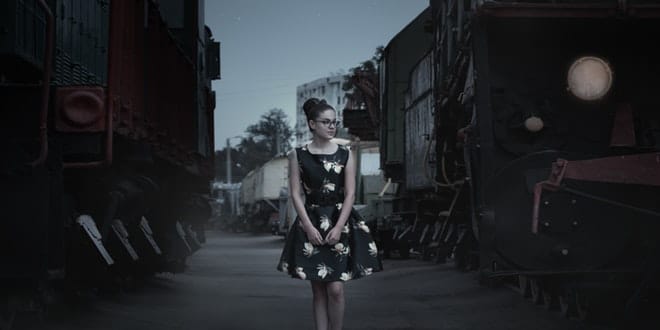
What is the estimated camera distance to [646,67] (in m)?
7.05

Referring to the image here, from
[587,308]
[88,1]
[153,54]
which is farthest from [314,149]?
[153,54]

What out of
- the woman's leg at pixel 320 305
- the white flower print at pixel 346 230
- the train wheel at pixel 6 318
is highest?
the white flower print at pixel 346 230

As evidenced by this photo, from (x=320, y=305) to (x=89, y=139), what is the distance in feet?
6.90

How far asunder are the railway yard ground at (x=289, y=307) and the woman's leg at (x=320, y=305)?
2.18 m

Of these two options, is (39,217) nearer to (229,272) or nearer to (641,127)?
(641,127)

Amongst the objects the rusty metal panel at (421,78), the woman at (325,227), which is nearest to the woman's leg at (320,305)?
the woman at (325,227)

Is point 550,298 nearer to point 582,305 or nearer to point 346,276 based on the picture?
point 582,305

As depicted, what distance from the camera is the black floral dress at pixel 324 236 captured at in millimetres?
5199

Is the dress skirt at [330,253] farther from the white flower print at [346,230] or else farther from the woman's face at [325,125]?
the woman's face at [325,125]

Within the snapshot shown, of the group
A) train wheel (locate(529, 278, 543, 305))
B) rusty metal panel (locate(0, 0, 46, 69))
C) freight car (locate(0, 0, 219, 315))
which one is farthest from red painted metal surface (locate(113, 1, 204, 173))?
train wheel (locate(529, 278, 543, 305))

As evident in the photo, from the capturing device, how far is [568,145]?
7008 millimetres

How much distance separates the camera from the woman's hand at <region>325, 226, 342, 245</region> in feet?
17.0

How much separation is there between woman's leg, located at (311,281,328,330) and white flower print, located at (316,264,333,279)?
117 mm

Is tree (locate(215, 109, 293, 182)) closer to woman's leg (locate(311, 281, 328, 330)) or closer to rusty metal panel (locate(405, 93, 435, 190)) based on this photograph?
rusty metal panel (locate(405, 93, 435, 190))
